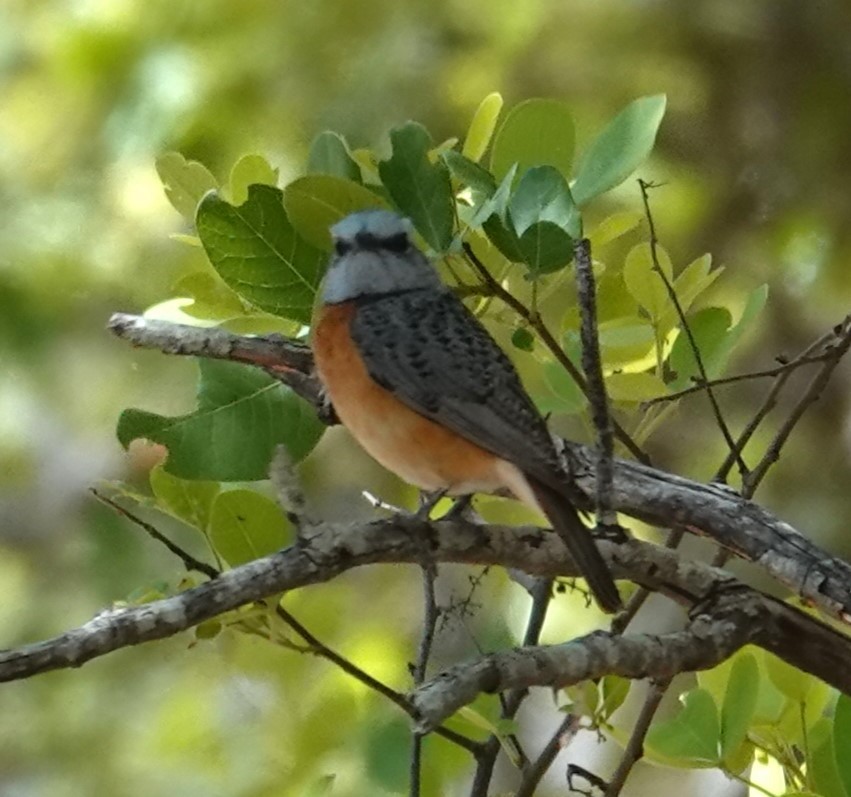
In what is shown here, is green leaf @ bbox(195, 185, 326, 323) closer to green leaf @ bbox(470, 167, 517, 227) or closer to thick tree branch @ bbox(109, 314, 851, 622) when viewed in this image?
thick tree branch @ bbox(109, 314, 851, 622)

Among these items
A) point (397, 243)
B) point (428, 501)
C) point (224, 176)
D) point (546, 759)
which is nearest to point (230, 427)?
point (428, 501)

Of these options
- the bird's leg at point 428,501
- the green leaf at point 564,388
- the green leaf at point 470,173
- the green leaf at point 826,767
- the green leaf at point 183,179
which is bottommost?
the green leaf at point 826,767

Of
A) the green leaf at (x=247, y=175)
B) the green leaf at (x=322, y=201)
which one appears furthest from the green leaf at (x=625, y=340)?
the green leaf at (x=247, y=175)

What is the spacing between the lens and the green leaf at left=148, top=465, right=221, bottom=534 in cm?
117

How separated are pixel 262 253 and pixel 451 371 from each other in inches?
9.3

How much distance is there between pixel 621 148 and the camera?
3.89 feet

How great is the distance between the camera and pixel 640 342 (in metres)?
1.25

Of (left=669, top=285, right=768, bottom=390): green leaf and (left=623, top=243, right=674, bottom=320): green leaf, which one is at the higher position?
(left=623, top=243, right=674, bottom=320): green leaf

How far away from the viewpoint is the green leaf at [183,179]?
4.23 ft

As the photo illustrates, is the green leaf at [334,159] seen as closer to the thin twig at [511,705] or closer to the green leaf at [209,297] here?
the green leaf at [209,297]

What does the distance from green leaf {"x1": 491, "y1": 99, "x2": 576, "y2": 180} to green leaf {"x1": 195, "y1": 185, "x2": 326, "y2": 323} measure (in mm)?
196

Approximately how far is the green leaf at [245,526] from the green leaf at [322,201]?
236 mm

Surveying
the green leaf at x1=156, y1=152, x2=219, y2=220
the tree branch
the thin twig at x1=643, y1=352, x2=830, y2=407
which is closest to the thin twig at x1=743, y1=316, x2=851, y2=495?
the thin twig at x1=643, y1=352, x2=830, y2=407

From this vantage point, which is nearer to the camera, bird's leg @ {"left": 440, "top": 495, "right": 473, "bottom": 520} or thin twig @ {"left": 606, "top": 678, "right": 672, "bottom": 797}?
thin twig @ {"left": 606, "top": 678, "right": 672, "bottom": 797}
